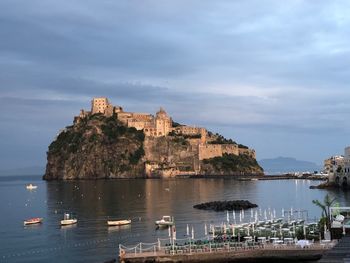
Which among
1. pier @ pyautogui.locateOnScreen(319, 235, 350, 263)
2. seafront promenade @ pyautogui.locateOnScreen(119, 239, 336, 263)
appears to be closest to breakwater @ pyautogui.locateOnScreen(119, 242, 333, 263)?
seafront promenade @ pyautogui.locateOnScreen(119, 239, 336, 263)

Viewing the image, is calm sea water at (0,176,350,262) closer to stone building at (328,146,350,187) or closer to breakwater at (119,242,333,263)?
breakwater at (119,242,333,263)

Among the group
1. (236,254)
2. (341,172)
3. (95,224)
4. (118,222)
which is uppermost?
(341,172)

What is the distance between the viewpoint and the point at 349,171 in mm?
139250

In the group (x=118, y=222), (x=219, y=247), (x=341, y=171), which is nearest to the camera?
(x=219, y=247)

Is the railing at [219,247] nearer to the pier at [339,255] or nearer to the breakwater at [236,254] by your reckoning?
the breakwater at [236,254]

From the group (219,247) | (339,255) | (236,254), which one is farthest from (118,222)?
(339,255)

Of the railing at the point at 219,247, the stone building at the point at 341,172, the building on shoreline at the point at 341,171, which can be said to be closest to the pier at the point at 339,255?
the railing at the point at 219,247

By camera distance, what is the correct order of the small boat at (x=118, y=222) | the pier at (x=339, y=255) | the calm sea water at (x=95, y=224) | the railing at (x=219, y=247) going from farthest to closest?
1. the small boat at (x=118, y=222)
2. the calm sea water at (x=95, y=224)
3. the railing at (x=219, y=247)
4. the pier at (x=339, y=255)

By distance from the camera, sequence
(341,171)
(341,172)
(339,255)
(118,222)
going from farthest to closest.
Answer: (341,171) < (341,172) < (118,222) < (339,255)

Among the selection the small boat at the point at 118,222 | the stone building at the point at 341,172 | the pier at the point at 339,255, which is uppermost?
the stone building at the point at 341,172

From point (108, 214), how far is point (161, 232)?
24757 mm

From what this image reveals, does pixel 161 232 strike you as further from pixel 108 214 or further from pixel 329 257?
pixel 329 257

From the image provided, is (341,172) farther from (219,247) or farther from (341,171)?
(219,247)

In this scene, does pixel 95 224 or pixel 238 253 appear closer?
pixel 238 253
